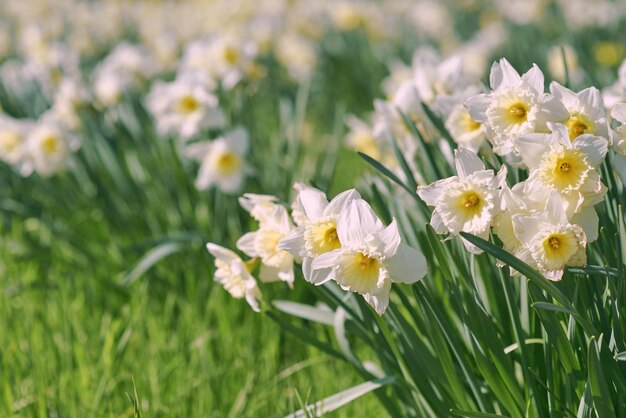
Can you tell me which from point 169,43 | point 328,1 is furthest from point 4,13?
point 169,43

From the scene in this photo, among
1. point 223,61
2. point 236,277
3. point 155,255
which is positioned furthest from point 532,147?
point 223,61

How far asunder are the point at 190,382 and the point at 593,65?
3.26 meters

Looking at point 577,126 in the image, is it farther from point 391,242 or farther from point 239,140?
point 239,140

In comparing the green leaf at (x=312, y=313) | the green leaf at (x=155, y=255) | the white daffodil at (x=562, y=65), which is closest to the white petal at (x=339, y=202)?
the green leaf at (x=312, y=313)

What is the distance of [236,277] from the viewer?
1.58 meters

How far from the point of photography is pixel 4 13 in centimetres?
829

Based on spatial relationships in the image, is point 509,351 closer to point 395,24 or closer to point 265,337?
point 265,337

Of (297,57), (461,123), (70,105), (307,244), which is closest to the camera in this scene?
(307,244)

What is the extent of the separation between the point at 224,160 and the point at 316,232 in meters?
1.39

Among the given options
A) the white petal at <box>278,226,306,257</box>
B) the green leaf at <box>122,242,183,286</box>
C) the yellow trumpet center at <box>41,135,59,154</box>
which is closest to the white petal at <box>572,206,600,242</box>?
the white petal at <box>278,226,306,257</box>

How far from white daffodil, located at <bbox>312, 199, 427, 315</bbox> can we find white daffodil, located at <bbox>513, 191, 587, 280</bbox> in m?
0.17

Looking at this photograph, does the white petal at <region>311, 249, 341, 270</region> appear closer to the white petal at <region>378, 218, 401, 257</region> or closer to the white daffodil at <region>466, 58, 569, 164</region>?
the white petal at <region>378, 218, 401, 257</region>

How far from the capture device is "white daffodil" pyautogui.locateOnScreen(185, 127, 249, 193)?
8.63 feet

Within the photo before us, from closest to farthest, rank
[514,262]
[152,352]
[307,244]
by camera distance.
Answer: [514,262], [307,244], [152,352]
